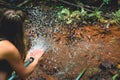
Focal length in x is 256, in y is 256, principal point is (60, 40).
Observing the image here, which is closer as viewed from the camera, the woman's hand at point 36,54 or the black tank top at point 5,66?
the black tank top at point 5,66

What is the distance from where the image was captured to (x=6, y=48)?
2.79 m

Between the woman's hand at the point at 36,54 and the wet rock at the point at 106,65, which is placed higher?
the woman's hand at the point at 36,54

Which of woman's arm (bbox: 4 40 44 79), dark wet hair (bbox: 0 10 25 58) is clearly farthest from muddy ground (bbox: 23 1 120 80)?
dark wet hair (bbox: 0 10 25 58)

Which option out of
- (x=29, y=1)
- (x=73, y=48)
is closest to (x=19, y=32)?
(x=73, y=48)

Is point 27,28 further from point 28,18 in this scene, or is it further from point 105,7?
point 105,7

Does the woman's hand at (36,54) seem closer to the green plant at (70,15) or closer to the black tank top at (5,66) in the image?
the black tank top at (5,66)

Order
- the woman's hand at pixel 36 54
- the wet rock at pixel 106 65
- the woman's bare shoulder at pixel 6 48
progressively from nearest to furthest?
1. the woman's bare shoulder at pixel 6 48
2. the woman's hand at pixel 36 54
3. the wet rock at pixel 106 65

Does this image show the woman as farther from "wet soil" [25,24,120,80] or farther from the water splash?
the water splash

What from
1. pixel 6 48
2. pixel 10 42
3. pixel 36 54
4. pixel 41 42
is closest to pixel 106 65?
pixel 41 42

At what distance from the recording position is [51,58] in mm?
6070

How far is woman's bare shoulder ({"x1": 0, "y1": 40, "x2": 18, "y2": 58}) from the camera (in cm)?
278

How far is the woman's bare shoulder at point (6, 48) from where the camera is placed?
2.78 meters

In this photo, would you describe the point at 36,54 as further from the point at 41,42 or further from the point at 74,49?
the point at 41,42

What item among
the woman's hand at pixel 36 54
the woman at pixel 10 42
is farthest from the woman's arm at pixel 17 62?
the woman's hand at pixel 36 54
